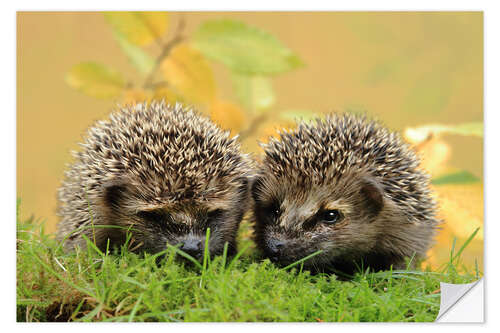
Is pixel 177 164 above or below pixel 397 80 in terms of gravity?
below

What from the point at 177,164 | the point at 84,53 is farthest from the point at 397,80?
the point at 84,53

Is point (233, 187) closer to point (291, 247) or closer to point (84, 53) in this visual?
point (291, 247)

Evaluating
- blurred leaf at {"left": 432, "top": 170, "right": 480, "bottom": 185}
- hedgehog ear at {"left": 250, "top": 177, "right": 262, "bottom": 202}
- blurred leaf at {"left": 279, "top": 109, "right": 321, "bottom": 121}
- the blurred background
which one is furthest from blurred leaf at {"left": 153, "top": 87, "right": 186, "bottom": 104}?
blurred leaf at {"left": 432, "top": 170, "right": 480, "bottom": 185}

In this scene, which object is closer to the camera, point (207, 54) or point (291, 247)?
point (291, 247)

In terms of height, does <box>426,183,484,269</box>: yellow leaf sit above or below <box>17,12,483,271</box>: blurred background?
below

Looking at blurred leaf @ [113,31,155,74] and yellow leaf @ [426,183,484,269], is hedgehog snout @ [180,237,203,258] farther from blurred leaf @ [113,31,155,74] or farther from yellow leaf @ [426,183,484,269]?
yellow leaf @ [426,183,484,269]

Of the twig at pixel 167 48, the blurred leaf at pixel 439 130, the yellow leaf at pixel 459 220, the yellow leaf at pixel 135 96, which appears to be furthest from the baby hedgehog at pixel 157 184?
the yellow leaf at pixel 459 220
